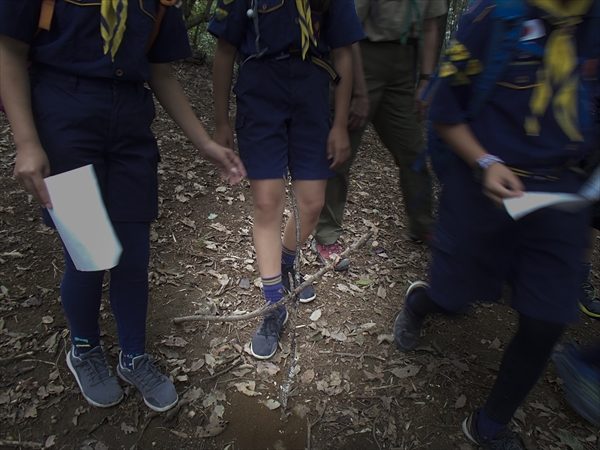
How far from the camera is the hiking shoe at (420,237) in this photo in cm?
353

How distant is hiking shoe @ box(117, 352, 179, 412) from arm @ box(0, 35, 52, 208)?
3.36 ft

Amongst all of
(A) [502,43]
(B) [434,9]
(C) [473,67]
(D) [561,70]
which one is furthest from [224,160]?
(B) [434,9]

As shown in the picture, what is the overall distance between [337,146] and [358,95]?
0.52m

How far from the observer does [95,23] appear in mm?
1479

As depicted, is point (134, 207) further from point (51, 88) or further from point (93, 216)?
point (51, 88)

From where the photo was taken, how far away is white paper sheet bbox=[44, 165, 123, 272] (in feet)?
4.81

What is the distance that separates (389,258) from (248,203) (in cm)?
159

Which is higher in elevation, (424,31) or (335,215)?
(424,31)

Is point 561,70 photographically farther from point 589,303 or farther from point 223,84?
point 589,303

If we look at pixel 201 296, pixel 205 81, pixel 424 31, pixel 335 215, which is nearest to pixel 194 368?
pixel 201 296

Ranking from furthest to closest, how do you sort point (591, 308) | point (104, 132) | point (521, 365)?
point (591, 308) < point (521, 365) < point (104, 132)

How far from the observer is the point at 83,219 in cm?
150

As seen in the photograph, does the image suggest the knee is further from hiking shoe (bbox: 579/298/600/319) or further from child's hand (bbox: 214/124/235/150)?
hiking shoe (bbox: 579/298/600/319)

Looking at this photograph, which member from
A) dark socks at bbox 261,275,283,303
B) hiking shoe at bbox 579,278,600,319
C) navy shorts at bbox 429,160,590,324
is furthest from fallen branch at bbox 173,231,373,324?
hiking shoe at bbox 579,278,600,319
